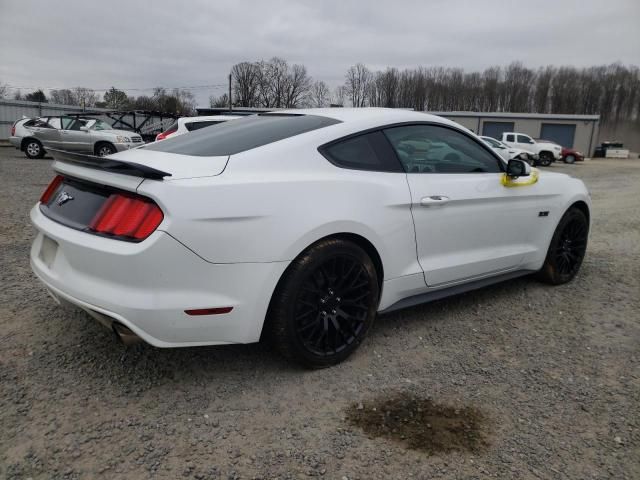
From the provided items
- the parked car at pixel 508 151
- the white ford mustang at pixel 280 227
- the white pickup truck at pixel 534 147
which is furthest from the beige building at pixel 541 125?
the white ford mustang at pixel 280 227

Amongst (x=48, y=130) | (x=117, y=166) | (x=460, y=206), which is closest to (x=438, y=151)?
(x=460, y=206)

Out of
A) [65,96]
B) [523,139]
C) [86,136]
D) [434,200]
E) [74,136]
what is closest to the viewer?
[434,200]

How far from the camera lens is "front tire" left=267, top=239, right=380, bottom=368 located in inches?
99.2

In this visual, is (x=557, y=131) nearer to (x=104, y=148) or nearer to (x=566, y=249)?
(x=104, y=148)

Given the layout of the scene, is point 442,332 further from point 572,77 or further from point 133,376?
point 572,77

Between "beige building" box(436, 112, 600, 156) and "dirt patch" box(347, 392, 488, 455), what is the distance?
1693 inches

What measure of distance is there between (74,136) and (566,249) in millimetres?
16327

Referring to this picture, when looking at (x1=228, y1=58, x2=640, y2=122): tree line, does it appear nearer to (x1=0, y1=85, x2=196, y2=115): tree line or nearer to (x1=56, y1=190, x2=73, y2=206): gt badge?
(x1=0, y1=85, x2=196, y2=115): tree line

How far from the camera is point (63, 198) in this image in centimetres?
270

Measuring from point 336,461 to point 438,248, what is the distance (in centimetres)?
162

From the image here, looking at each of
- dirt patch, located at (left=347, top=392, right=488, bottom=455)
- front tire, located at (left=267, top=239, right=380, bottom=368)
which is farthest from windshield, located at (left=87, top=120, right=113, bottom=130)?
dirt patch, located at (left=347, top=392, right=488, bottom=455)

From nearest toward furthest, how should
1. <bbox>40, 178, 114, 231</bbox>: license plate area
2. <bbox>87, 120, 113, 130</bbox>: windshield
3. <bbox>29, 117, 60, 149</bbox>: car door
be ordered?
<bbox>40, 178, 114, 231</bbox>: license plate area < <bbox>87, 120, 113, 130</bbox>: windshield < <bbox>29, 117, 60, 149</bbox>: car door

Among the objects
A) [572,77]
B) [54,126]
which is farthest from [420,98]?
[54,126]

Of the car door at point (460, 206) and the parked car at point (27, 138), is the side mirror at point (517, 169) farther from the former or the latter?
the parked car at point (27, 138)
